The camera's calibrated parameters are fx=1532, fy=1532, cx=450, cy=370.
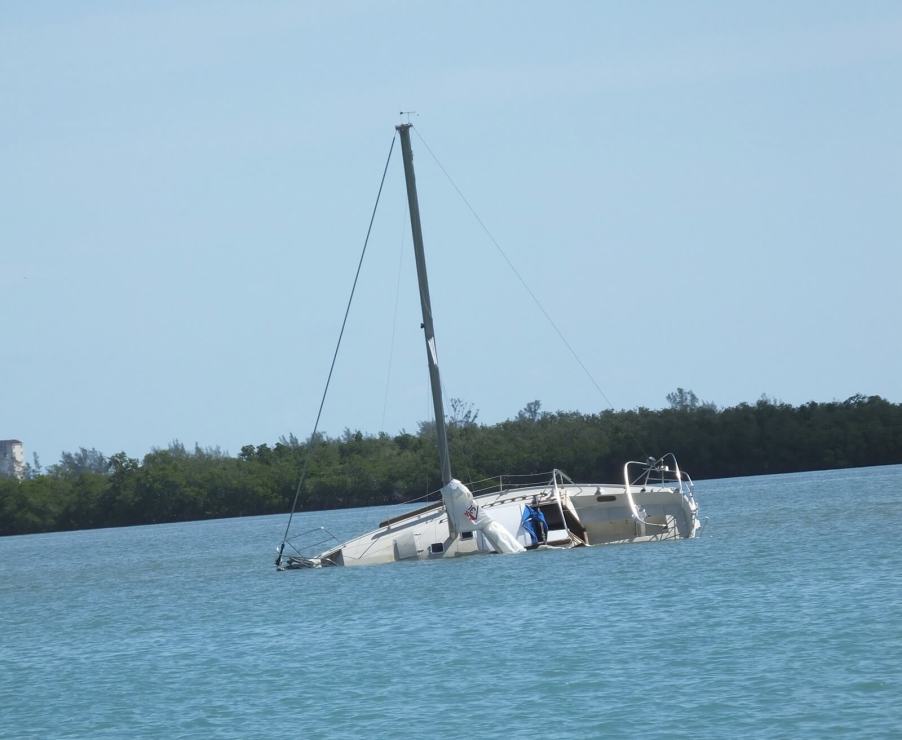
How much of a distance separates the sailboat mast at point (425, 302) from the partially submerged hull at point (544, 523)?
5.95 ft

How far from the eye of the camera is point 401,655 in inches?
1045

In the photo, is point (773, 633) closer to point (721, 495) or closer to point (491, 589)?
point (491, 589)

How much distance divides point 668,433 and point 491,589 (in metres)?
71.6

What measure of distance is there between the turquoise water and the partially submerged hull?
0.66 meters

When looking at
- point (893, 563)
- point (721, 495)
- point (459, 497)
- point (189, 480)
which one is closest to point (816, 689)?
point (893, 563)

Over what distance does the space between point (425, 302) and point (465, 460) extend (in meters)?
58.6

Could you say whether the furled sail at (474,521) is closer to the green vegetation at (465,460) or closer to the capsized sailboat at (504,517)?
the capsized sailboat at (504,517)

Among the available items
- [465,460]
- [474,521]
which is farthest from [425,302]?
[465,460]

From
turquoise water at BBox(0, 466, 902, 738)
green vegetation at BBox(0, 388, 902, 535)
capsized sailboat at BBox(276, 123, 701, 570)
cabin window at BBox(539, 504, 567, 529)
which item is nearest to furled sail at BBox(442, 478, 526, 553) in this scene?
capsized sailboat at BBox(276, 123, 701, 570)

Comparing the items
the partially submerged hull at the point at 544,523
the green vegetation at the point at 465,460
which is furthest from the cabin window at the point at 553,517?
the green vegetation at the point at 465,460

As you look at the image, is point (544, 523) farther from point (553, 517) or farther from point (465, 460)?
point (465, 460)

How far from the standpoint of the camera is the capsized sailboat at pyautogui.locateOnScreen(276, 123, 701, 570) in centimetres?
4144

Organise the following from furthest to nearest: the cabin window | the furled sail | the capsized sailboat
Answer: the cabin window < the capsized sailboat < the furled sail

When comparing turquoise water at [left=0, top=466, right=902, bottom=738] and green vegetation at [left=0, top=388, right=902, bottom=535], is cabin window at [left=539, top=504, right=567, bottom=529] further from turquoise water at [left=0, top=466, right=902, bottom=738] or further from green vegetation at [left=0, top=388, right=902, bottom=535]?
green vegetation at [left=0, top=388, right=902, bottom=535]
